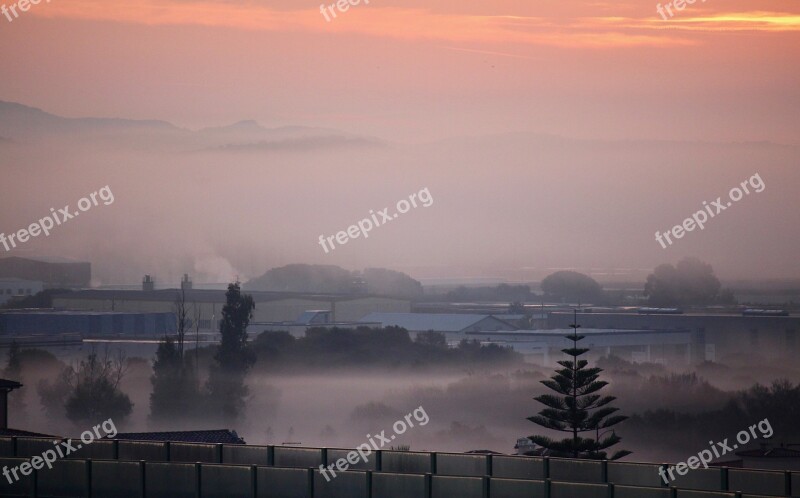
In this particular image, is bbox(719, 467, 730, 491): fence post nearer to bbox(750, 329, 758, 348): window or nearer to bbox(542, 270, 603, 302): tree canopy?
bbox(750, 329, 758, 348): window

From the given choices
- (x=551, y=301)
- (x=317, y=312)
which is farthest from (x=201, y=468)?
(x=551, y=301)

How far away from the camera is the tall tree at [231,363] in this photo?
377 ft

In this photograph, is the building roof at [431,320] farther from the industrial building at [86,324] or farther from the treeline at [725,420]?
the treeline at [725,420]

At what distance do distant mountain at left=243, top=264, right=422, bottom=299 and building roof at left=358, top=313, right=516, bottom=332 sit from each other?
23493 mm

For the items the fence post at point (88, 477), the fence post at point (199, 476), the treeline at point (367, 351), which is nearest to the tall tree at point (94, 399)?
the treeline at point (367, 351)

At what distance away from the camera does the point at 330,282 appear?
595ft

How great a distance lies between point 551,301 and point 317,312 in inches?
1909

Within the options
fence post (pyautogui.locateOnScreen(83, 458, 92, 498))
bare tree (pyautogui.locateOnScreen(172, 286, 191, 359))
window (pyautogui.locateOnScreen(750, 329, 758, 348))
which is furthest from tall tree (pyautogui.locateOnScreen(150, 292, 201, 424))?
fence post (pyautogui.locateOnScreen(83, 458, 92, 498))

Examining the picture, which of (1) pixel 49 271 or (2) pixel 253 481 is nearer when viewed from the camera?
(2) pixel 253 481

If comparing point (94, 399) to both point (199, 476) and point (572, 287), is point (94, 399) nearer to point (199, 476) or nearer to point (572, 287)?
point (199, 476)

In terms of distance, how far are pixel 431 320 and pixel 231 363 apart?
39.8 metres

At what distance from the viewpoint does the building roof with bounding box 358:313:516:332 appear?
148 meters

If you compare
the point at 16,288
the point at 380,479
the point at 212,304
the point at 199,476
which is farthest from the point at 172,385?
the point at 380,479

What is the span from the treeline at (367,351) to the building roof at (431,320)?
405cm
